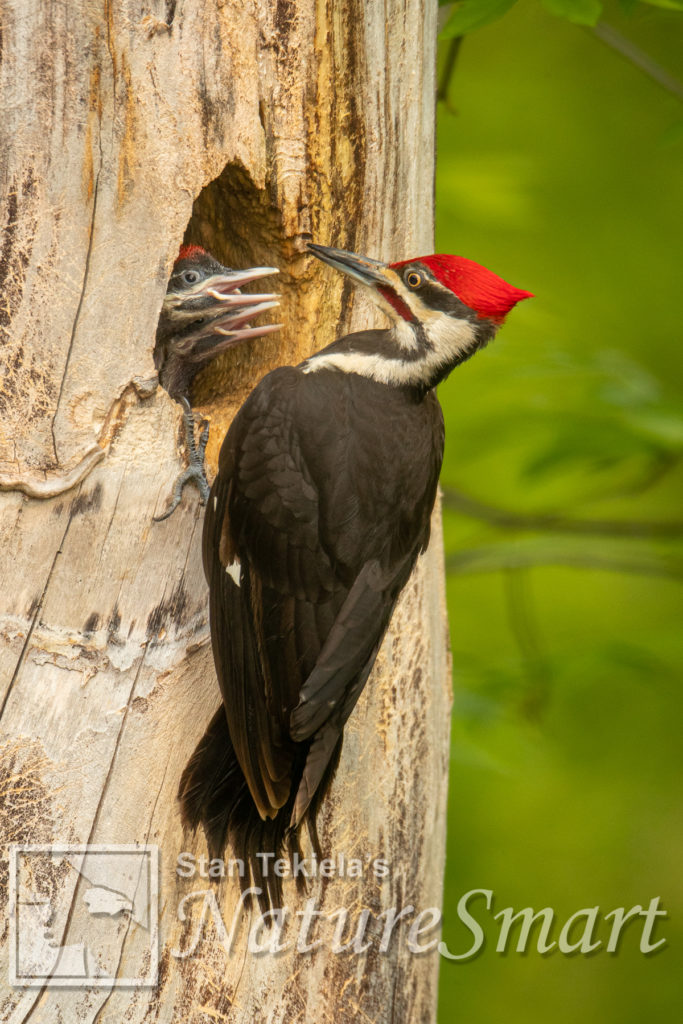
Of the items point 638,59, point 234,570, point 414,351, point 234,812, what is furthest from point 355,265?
point 638,59

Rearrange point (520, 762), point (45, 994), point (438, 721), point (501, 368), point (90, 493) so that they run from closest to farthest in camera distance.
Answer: point (45, 994) → point (90, 493) → point (438, 721) → point (501, 368) → point (520, 762)

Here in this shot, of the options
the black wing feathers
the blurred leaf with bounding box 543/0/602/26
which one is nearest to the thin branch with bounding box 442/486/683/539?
the black wing feathers

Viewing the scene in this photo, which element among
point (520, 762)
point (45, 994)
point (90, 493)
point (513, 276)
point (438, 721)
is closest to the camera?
point (45, 994)

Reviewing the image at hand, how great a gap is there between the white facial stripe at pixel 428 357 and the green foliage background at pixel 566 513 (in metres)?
0.50

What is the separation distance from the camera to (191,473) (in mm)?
2023

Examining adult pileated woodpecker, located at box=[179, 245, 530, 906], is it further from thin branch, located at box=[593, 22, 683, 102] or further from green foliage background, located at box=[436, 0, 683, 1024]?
thin branch, located at box=[593, 22, 683, 102]

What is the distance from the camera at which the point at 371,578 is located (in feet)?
6.39

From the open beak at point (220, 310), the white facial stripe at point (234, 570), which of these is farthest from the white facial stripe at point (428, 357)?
the white facial stripe at point (234, 570)

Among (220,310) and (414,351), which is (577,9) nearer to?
(414,351)

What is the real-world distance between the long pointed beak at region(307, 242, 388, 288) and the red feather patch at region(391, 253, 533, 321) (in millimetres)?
102

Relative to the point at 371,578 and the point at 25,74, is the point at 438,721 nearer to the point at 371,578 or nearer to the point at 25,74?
the point at 371,578

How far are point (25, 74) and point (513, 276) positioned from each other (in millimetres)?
2167

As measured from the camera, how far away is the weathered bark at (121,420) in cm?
188

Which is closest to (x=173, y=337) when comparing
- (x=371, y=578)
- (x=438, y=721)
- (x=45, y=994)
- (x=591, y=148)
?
(x=371, y=578)
